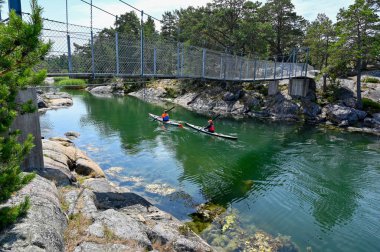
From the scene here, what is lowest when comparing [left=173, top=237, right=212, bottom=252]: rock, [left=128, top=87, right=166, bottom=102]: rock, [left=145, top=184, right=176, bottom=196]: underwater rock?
[left=145, top=184, right=176, bottom=196]: underwater rock

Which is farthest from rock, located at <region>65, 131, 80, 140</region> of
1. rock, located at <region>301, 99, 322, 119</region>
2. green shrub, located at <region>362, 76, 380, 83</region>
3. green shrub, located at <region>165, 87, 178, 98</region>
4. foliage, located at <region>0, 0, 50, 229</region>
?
green shrub, located at <region>362, 76, 380, 83</region>

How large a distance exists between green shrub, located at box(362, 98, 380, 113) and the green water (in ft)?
18.2

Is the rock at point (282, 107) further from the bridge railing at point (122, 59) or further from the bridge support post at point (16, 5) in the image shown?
the bridge support post at point (16, 5)

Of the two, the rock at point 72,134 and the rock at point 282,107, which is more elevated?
the rock at point 282,107

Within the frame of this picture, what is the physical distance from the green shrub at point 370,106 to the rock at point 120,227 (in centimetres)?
2887

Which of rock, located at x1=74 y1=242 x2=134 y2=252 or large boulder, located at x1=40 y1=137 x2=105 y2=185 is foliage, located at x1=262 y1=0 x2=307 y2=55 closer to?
large boulder, located at x1=40 y1=137 x2=105 y2=185

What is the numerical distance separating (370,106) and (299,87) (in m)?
7.74

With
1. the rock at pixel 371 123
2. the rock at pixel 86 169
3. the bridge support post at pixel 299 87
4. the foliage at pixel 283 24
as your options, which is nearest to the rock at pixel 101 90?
the foliage at pixel 283 24

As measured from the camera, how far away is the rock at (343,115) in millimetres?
27953

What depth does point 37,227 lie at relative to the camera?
5.12m

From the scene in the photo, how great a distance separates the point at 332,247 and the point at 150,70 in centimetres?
1161

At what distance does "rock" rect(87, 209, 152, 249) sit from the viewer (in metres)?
6.49

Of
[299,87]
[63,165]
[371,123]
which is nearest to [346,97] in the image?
[371,123]

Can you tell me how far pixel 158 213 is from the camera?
10125 millimetres
